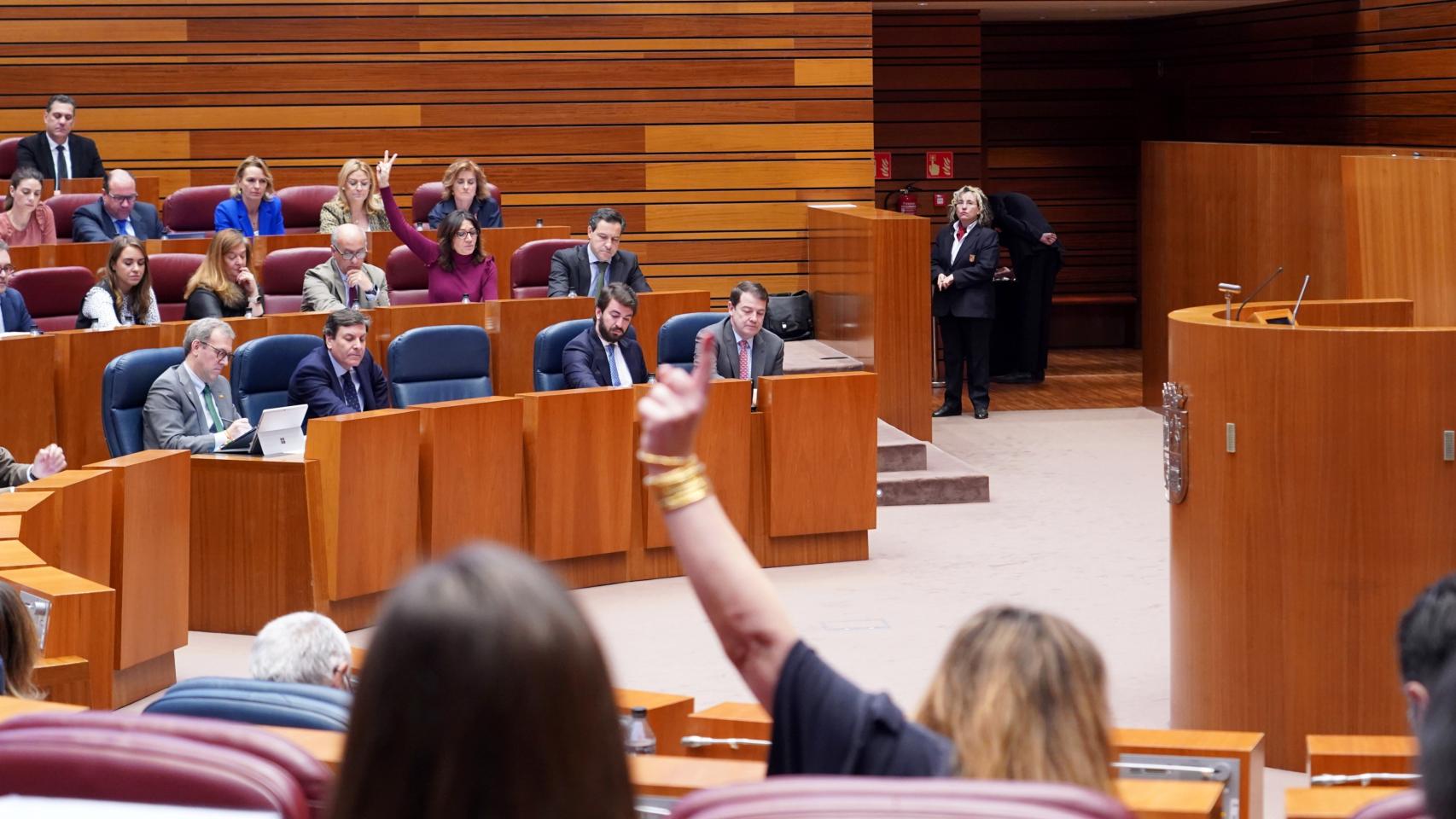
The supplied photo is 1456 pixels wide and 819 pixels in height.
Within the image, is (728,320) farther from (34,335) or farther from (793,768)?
(793,768)

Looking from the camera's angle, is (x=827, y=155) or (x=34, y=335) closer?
(x=34, y=335)

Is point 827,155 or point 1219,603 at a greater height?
point 827,155

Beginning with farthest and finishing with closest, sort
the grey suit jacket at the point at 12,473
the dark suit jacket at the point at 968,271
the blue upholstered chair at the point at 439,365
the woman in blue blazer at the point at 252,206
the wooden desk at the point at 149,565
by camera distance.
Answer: the dark suit jacket at the point at 968,271 → the woman in blue blazer at the point at 252,206 → the blue upholstered chair at the point at 439,365 → the grey suit jacket at the point at 12,473 → the wooden desk at the point at 149,565

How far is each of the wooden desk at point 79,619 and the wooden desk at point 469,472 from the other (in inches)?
69.1

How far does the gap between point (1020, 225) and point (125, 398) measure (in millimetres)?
7021

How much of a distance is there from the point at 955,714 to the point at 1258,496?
2.92 metres

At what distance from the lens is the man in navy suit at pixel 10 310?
6.65 m

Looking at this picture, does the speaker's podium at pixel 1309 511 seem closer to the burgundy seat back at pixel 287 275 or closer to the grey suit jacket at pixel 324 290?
the grey suit jacket at pixel 324 290

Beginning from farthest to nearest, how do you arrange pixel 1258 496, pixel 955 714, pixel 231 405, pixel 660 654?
pixel 231 405 < pixel 660 654 < pixel 1258 496 < pixel 955 714

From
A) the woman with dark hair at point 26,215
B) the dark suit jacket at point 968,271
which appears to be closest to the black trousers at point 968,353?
the dark suit jacket at point 968,271

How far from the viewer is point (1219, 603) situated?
425cm

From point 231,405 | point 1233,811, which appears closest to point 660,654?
point 231,405

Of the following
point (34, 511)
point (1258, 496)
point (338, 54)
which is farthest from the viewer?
point (338, 54)

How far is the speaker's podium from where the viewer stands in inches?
156
